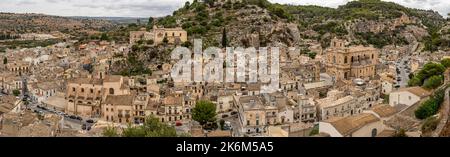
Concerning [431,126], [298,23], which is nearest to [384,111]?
[431,126]

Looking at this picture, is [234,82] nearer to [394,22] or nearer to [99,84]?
[99,84]

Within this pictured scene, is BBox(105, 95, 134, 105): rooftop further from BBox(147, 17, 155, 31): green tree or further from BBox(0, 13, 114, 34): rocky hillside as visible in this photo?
BBox(0, 13, 114, 34): rocky hillside

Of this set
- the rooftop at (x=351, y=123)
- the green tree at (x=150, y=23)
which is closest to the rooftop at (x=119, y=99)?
the rooftop at (x=351, y=123)

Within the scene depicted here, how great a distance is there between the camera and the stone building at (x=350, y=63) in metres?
32.5

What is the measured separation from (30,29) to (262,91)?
61.0 metres

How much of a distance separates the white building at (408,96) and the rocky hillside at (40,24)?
62860 millimetres

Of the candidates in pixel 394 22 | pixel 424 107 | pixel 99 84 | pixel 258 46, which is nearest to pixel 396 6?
pixel 394 22

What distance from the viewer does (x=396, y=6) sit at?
67.2 meters

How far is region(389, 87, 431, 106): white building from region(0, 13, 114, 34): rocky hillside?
6286 centimetres

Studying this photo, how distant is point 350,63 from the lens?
108 feet

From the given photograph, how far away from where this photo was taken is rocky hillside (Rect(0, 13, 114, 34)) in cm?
7650

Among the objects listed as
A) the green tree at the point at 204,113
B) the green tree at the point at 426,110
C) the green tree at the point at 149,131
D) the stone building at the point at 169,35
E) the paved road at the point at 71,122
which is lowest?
the paved road at the point at 71,122

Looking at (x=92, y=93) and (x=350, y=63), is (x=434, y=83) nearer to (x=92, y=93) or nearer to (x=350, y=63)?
(x=350, y=63)

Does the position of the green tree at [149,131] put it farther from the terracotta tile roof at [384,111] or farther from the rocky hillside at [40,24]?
the rocky hillside at [40,24]
